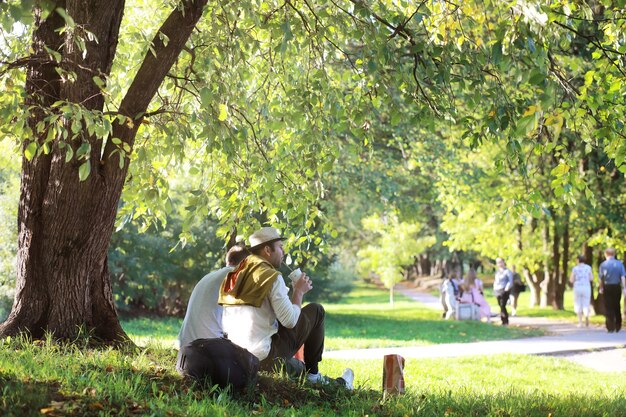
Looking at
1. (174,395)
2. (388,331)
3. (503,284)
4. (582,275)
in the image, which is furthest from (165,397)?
(503,284)

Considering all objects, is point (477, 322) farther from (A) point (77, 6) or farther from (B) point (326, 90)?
(A) point (77, 6)

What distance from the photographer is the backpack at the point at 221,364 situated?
20.9 feet

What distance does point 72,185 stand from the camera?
7289 mm

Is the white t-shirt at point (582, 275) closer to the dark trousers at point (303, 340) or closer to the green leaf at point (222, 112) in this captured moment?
the dark trousers at point (303, 340)

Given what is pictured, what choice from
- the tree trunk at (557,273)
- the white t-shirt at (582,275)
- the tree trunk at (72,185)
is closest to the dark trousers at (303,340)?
the tree trunk at (72,185)

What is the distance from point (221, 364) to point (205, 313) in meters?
1.10

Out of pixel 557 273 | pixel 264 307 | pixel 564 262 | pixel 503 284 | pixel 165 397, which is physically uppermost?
pixel 564 262

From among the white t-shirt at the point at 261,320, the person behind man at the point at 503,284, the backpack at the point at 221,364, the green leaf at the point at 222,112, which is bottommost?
the backpack at the point at 221,364

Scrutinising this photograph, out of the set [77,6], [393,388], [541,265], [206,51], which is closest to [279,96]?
[206,51]

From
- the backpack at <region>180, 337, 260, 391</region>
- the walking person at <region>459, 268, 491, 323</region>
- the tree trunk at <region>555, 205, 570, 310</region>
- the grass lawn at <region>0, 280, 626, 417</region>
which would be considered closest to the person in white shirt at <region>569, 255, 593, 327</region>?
the walking person at <region>459, 268, 491, 323</region>

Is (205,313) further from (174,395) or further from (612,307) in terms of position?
(612,307)

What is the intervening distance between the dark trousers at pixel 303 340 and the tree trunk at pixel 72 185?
174cm

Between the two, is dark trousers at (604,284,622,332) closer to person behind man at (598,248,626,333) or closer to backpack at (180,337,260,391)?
person behind man at (598,248,626,333)

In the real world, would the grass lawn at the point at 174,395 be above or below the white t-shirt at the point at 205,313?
below
